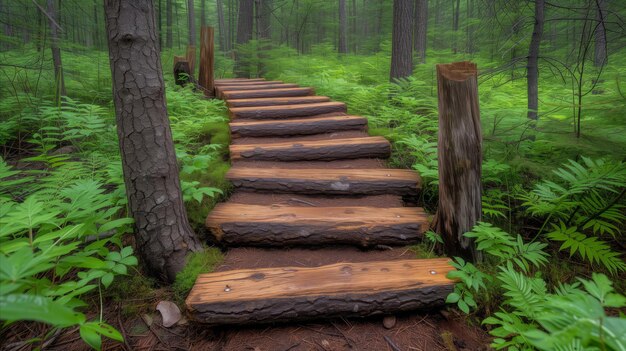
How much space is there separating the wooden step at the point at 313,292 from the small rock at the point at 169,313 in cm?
21

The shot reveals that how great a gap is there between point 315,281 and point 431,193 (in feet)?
5.59

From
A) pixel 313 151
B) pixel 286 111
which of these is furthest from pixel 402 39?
pixel 313 151

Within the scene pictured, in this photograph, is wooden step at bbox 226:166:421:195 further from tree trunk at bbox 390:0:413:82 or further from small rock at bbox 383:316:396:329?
tree trunk at bbox 390:0:413:82

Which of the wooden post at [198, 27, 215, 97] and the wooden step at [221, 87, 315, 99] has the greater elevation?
the wooden post at [198, 27, 215, 97]

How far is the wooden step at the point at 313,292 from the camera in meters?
1.94

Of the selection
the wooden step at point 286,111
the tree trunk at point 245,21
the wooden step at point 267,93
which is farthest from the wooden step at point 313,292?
the tree trunk at point 245,21

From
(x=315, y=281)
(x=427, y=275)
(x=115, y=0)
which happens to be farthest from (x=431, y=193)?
(x=115, y=0)

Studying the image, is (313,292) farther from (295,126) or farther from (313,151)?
(295,126)

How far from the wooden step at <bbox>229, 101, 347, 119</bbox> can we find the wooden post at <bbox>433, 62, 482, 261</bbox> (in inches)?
103

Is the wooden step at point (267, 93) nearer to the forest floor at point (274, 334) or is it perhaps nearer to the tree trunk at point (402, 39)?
the tree trunk at point (402, 39)

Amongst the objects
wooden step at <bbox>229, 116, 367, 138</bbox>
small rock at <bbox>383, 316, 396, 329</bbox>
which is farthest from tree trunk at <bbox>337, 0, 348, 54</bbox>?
small rock at <bbox>383, 316, 396, 329</bbox>

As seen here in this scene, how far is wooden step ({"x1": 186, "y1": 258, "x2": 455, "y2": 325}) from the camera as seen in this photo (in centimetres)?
194

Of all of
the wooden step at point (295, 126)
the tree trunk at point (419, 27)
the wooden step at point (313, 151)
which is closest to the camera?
the wooden step at point (313, 151)

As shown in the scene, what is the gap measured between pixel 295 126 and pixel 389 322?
290 cm
